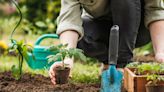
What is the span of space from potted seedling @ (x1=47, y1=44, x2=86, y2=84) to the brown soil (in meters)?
0.05

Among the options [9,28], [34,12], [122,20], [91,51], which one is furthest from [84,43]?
[34,12]

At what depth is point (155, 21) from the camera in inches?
120

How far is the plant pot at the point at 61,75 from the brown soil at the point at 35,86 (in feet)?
0.14

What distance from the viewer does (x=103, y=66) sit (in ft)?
10.9

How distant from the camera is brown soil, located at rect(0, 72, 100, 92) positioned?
2525mm

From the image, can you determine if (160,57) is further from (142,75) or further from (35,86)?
(35,86)

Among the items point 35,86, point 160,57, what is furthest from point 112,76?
point 160,57

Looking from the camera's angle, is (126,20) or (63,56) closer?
(63,56)

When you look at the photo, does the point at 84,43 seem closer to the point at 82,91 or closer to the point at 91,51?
the point at 91,51

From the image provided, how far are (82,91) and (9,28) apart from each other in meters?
3.52

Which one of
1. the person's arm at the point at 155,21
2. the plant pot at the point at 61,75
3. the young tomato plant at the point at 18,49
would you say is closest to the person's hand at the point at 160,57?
the person's arm at the point at 155,21

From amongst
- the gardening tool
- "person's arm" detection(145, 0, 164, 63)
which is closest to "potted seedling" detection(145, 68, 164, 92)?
the gardening tool

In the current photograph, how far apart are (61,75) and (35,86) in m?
0.16

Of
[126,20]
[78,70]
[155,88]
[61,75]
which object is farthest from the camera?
[78,70]
